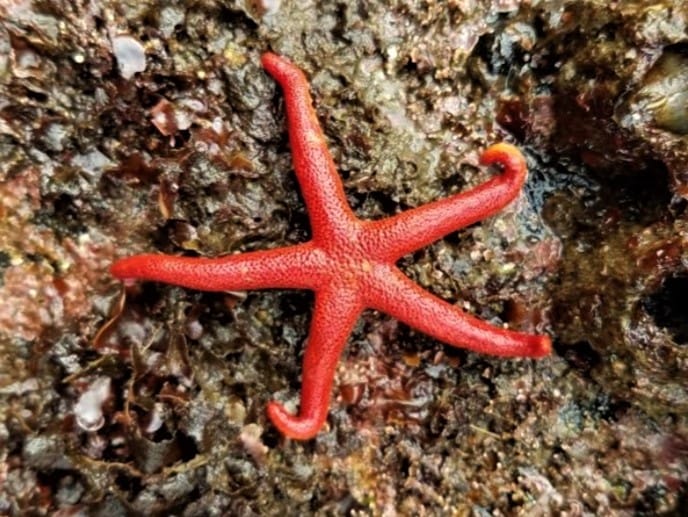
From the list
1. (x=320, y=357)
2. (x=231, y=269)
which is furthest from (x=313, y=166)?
(x=320, y=357)

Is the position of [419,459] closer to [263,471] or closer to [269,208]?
[263,471]

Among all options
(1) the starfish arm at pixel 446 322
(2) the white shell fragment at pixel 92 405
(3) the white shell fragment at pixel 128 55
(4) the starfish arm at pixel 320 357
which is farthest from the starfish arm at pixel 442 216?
(2) the white shell fragment at pixel 92 405

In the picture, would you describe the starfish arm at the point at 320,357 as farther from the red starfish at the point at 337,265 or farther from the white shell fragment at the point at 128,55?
the white shell fragment at the point at 128,55

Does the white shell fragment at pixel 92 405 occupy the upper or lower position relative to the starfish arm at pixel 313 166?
lower

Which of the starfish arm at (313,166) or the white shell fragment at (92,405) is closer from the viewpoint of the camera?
the starfish arm at (313,166)

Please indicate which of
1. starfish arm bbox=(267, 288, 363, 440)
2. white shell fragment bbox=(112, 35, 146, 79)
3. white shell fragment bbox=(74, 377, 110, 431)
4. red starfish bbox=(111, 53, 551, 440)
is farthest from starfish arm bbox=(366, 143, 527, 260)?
white shell fragment bbox=(74, 377, 110, 431)

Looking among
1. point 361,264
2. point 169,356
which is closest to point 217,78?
point 361,264
